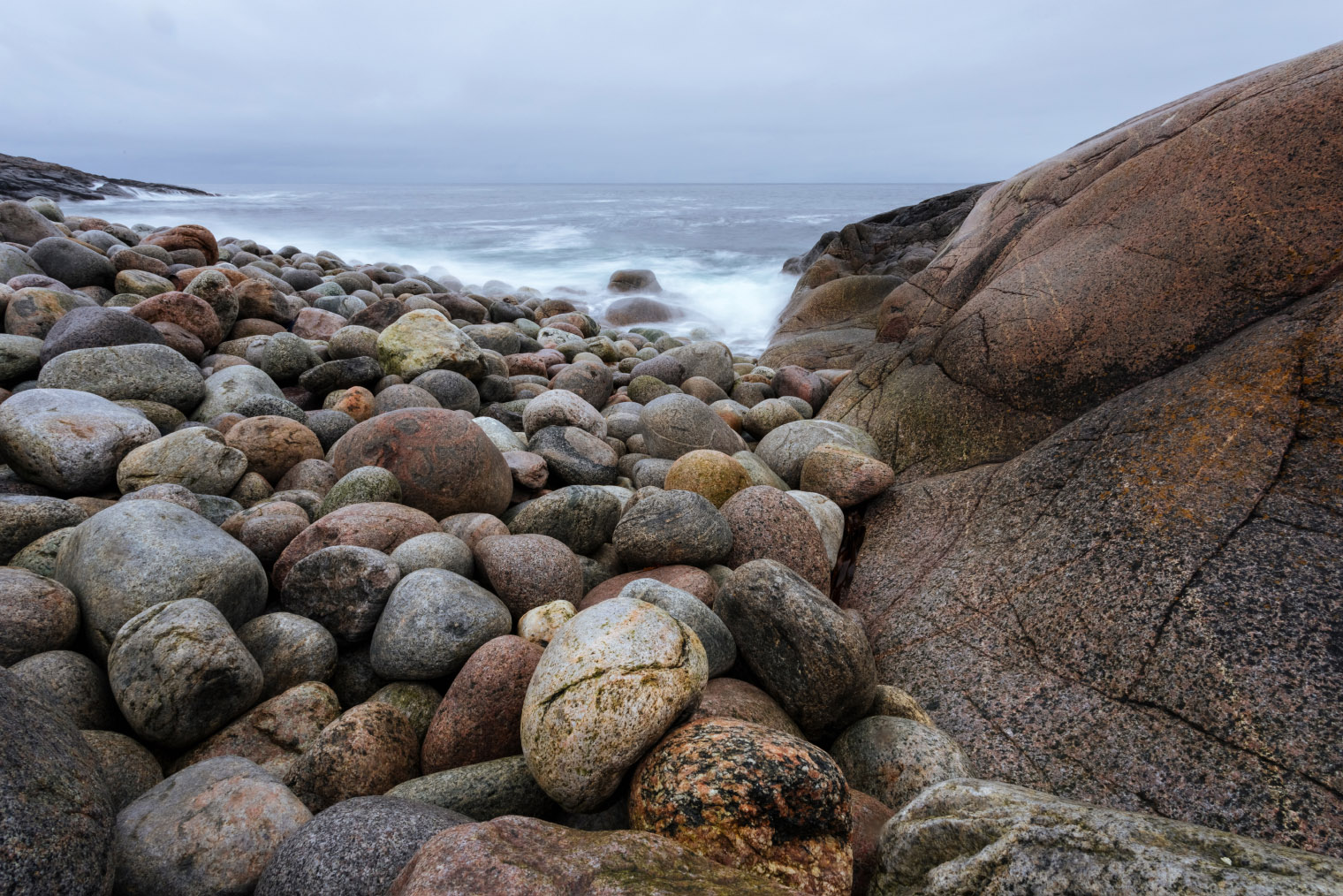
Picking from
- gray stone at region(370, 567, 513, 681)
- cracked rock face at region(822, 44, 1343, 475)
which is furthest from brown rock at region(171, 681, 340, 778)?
cracked rock face at region(822, 44, 1343, 475)

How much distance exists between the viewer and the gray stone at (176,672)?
7.55ft

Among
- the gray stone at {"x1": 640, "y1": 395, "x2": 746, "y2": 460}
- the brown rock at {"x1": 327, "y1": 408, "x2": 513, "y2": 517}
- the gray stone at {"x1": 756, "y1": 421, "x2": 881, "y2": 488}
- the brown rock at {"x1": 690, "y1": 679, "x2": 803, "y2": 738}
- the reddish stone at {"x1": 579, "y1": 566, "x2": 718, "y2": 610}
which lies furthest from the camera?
the gray stone at {"x1": 640, "y1": 395, "x2": 746, "y2": 460}

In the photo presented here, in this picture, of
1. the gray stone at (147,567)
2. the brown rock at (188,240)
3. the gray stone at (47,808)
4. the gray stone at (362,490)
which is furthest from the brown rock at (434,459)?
the brown rock at (188,240)

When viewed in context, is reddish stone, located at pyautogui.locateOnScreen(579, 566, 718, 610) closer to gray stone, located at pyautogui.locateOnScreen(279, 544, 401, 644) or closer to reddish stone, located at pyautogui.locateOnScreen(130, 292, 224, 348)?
gray stone, located at pyautogui.locateOnScreen(279, 544, 401, 644)

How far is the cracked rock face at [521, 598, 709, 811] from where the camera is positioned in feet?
6.62

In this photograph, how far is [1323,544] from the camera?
251 centimetres

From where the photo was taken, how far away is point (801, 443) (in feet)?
17.3

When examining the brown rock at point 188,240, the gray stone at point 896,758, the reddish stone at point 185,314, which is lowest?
the gray stone at point 896,758

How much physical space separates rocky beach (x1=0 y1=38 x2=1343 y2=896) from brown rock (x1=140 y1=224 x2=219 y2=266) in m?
6.90

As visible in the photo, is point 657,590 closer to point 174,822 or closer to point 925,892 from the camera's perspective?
point 925,892

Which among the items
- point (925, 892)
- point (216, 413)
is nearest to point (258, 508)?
point (216, 413)

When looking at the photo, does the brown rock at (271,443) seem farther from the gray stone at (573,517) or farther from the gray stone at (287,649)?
the gray stone at (287,649)

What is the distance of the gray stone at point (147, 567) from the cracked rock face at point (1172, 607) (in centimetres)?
314

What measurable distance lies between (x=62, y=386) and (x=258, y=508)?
7.78 feet
